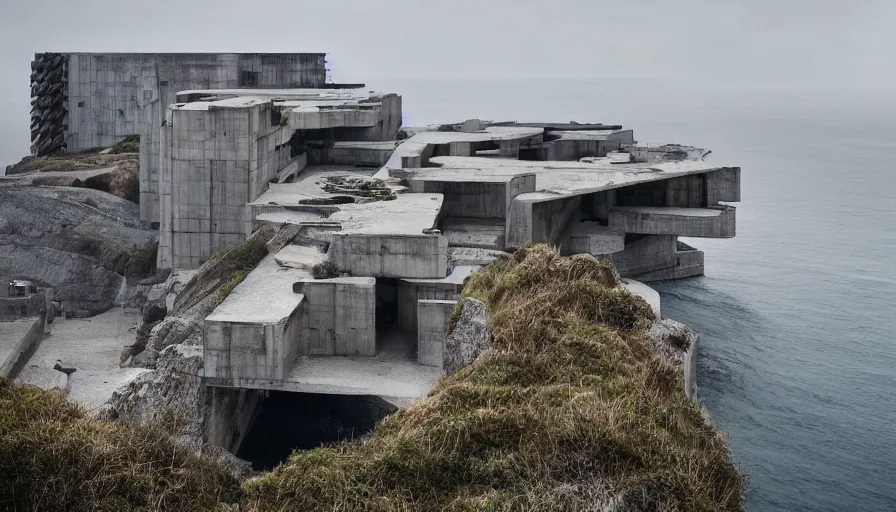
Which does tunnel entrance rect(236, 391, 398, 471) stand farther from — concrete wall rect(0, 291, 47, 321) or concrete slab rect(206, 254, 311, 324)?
concrete wall rect(0, 291, 47, 321)

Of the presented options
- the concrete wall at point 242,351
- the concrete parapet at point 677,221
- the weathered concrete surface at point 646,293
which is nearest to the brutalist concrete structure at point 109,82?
the concrete parapet at point 677,221

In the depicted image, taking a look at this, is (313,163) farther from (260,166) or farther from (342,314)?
(342,314)

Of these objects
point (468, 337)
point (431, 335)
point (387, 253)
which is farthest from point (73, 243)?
point (468, 337)

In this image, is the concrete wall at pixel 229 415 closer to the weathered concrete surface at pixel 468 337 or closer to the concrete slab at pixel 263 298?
the concrete slab at pixel 263 298

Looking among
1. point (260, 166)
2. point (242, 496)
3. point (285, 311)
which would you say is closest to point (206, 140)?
point (260, 166)

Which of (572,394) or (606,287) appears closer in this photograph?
(572,394)

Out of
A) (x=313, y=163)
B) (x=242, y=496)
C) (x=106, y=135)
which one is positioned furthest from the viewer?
(x=106, y=135)

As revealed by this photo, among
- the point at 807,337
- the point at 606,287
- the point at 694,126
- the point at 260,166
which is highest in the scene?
the point at 694,126

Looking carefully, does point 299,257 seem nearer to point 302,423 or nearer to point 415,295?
point 415,295
